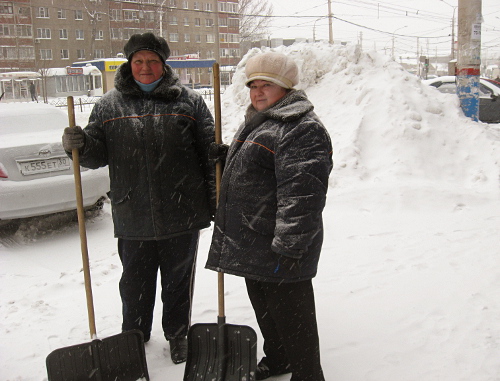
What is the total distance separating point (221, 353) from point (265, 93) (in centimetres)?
135

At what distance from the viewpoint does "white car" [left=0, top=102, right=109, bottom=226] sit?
4.82 metres

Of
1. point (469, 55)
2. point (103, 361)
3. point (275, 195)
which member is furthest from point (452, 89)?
point (103, 361)

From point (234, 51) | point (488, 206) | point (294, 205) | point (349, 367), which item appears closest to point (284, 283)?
point (294, 205)

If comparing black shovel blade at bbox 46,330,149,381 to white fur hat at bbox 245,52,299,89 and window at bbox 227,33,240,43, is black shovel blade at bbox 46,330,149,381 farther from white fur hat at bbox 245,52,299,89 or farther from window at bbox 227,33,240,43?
window at bbox 227,33,240,43

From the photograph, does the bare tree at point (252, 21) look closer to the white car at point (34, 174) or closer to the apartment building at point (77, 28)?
the apartment building at point (77, 28)

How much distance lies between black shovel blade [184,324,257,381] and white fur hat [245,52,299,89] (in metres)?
1.27

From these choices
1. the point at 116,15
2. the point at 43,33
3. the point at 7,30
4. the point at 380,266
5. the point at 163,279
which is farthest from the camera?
the point at 116,15

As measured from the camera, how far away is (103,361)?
256 centimetres

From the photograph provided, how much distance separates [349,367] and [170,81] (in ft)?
6.29

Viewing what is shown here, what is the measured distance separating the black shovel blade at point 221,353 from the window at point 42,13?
58.4 meters

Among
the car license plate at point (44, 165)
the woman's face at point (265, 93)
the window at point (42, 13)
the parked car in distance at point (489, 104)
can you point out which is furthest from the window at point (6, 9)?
the woman's face at point (265, 93)

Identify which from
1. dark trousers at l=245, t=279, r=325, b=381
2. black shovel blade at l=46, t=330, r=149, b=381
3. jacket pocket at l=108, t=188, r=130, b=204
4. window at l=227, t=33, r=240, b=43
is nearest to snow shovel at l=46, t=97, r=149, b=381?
black shovel blade at l=46, t=330, r=149, b=381

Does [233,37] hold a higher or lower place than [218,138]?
higher

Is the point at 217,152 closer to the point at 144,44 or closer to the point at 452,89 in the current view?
the point at 144,44
